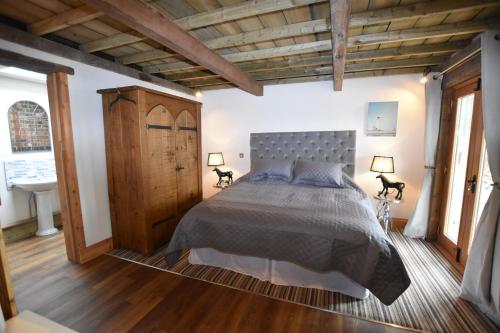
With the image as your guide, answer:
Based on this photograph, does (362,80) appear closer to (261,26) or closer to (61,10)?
(261,26)

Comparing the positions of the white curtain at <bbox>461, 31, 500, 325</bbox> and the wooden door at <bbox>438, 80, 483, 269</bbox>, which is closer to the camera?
the white curtain at <bbox>461, 31, 500, 325</bbox>

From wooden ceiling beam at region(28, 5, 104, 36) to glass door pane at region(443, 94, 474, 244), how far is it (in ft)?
12.2

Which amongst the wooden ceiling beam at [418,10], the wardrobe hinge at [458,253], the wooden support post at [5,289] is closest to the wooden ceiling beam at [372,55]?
the wooden ceiling beam at [418,10]

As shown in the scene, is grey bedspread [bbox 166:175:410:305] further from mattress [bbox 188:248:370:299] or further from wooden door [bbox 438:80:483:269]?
wooden door [bbox 438:80:483:269]

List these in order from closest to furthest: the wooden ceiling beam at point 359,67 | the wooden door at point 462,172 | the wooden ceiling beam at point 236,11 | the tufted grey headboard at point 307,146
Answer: the wooden ceiling beam at point 236,11 < the wooden door at point 462,172 < the wooden ceiling beam at point 359,67 < the tufted grey headboard at point 307,146

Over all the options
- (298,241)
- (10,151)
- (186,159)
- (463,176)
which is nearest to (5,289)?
(298,241)

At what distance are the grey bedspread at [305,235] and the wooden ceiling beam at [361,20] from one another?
162cm

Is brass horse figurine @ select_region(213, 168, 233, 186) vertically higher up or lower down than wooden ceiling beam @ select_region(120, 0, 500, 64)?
lower down

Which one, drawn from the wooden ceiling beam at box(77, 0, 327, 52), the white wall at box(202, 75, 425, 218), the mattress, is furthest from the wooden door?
the wooden ceiling beam at box(77, 0, 327, 52)

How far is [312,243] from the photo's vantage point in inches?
72.8

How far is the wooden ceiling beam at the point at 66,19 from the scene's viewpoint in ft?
5.72

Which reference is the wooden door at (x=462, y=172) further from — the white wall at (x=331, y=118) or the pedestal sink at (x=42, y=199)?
the pedestal sink at (x=42, y=199)

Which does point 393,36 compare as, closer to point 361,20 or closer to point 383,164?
point 361,20

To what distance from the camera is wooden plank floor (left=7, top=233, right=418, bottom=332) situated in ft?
5.45
